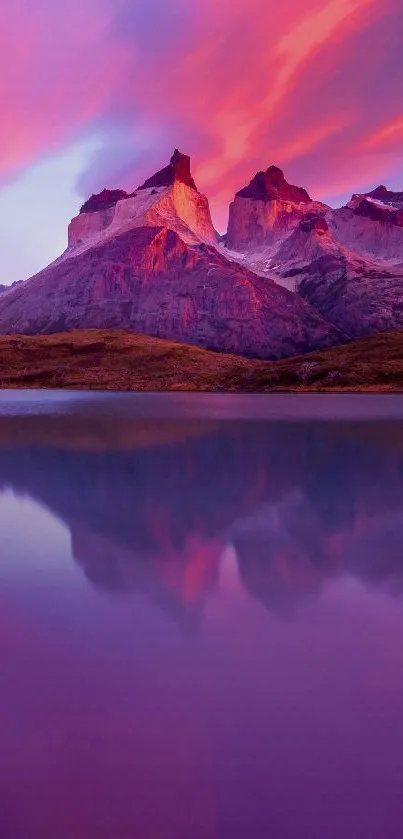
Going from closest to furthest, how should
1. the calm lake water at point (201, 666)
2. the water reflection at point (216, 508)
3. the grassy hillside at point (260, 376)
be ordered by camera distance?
1. the calm lake water at point (201, 666)
2. the water reflection at point (216, 508)
3. the grassy hillside at point (260, 376)

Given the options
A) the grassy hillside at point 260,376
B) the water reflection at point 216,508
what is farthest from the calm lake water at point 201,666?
the grassy hillside at point 260,376

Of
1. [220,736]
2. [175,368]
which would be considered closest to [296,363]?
[175,368]

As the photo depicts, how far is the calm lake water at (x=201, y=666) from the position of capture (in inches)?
294

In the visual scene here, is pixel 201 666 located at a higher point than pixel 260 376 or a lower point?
lower

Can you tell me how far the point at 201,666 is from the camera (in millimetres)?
11000

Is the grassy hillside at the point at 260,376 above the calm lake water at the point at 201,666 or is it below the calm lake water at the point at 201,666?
above

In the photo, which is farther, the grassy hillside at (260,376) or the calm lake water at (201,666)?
the grassy hillside at (260,376)

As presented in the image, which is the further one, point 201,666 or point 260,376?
point 260,376

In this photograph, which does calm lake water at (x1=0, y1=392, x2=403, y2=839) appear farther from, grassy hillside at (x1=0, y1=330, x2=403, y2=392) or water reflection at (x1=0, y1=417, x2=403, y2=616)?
grassy hillside at (x1=0, y1=330, x2=403, y2=392)

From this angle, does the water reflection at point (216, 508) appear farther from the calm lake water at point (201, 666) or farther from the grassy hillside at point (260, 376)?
the grassy hillside at point (260, 376)

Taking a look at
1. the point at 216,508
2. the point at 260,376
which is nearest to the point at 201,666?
the point at 216,508

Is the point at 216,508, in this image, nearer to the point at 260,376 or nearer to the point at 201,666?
the point at 201,666

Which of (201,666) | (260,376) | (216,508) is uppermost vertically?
(260,376)

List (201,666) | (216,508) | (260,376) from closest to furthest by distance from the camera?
1. (201,666)
2. (216,508)
3. (260,376)
